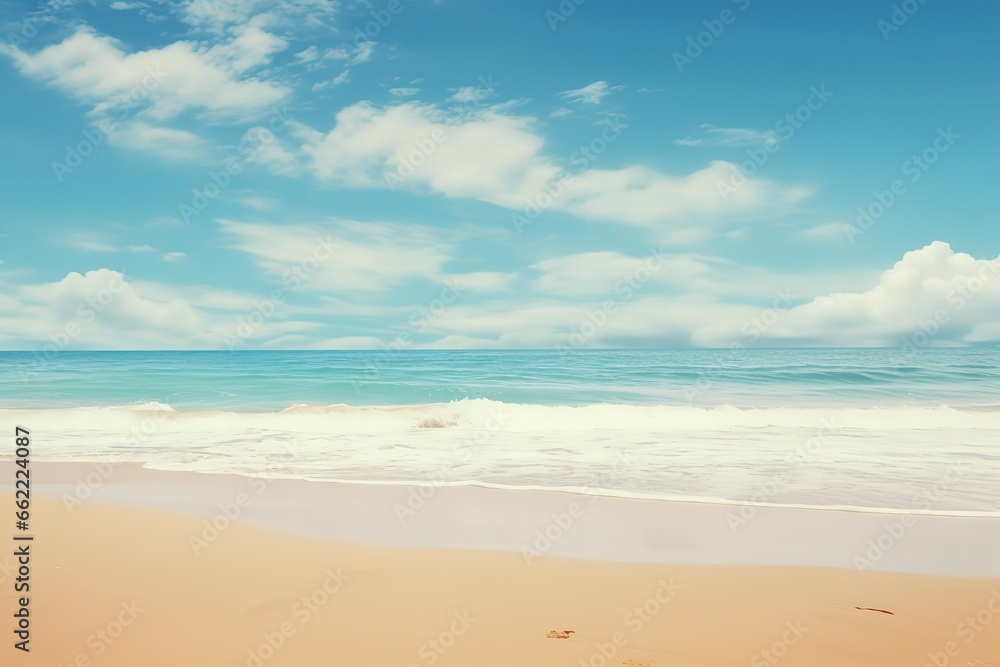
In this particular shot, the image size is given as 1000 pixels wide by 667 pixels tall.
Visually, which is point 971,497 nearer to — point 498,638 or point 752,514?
point 752,514

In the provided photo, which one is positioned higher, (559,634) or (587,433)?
(559,634)

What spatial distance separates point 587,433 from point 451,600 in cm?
1023

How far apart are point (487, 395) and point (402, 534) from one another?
69.9 ft

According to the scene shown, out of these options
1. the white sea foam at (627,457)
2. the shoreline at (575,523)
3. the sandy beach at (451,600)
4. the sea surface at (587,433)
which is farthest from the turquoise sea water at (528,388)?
the sandy beach at (451,600)

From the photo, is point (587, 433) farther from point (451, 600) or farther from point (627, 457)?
point (451, 600)

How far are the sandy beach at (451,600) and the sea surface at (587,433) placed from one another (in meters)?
2.08

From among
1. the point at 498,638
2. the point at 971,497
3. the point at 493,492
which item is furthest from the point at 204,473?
the point at 971,497

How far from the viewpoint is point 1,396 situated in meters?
26.6

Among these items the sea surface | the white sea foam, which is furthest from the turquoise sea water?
the white sea foam

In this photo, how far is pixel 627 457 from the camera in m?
10.7

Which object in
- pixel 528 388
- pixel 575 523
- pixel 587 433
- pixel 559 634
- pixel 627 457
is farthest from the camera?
pixel 528 388

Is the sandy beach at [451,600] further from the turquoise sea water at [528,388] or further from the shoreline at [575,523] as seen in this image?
the turquoise sea water at [528,388]

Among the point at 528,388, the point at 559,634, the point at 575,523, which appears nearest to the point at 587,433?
the point at 575,523

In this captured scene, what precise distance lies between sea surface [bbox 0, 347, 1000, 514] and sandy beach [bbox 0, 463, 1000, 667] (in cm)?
208
